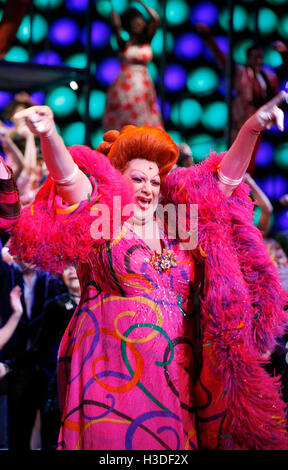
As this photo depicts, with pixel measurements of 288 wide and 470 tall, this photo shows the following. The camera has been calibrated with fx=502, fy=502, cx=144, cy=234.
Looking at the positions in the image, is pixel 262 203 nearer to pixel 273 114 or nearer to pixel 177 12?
pixel 273 114

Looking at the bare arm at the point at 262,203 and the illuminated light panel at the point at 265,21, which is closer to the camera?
the bare arm at the point at 262,203

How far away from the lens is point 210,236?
5.03ft

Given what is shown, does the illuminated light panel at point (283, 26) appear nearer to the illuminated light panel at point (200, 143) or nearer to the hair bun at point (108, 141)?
the illuminated light panel at point (200, 143)

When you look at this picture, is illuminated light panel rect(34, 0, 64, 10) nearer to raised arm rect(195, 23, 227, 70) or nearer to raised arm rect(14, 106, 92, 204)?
raised arm rect(195, 23, 227, 70)

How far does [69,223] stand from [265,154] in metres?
Answer: 3.64

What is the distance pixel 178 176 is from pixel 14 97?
214 cm

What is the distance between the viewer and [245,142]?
1462mm

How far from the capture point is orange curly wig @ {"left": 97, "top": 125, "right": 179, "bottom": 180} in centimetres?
159

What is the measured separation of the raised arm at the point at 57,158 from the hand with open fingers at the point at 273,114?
51 centimetres

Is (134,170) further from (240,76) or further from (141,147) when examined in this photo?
A: (240,76)

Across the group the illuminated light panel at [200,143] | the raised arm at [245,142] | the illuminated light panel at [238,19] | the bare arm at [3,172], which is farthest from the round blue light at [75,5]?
the bare arm at [3,172]

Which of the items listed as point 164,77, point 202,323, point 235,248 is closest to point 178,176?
point 235,248

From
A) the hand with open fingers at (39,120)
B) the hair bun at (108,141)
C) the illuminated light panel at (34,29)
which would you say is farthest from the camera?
the illuminated light panel at (34,29)

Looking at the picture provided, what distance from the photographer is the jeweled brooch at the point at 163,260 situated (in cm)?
154
